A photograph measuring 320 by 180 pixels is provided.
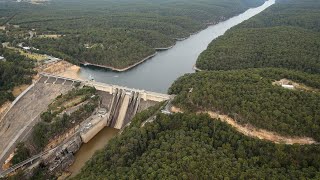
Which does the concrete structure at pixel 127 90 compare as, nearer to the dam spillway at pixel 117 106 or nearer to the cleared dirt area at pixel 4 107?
the dam spillway at pixel 117 106

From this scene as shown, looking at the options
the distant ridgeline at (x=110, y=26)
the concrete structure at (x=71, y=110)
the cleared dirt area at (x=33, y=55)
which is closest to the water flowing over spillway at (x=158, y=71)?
the distant ridgeline at (x=110, y=26)

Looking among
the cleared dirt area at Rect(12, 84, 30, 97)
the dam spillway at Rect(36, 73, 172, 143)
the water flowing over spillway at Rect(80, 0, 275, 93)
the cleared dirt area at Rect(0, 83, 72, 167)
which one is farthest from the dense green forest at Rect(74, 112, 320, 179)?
the cleared dirt area at Rect(12, 84, 30, 97)

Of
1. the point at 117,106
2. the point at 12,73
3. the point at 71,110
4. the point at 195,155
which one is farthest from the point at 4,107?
the point at 195,155

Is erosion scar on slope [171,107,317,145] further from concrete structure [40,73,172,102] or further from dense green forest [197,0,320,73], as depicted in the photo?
→ dense green forest [197,0,320,73]

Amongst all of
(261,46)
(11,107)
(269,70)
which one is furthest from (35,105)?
(261,46)

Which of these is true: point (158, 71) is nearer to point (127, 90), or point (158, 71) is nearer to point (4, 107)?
point (127, 90)

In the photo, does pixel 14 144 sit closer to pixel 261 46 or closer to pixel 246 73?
pixel 246 73
